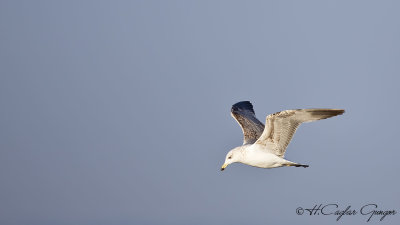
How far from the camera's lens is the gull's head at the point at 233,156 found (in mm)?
25148

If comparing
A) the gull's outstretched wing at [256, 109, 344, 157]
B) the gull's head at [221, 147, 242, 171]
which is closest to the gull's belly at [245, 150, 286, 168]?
the gull's outstretched wing at [256, 109, 344, 157]

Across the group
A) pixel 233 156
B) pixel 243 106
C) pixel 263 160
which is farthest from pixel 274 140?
pixel 243 106

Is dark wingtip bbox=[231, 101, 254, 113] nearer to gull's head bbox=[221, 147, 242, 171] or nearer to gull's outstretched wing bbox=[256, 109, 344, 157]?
gull's head bbox=[221, 147, 242, 171]

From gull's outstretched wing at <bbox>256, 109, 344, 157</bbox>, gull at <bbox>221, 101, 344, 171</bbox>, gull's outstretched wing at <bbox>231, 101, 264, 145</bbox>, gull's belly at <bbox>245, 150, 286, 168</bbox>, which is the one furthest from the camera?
gull's outstretched wing at <bbox>231, 101, 264, 145</bbox>

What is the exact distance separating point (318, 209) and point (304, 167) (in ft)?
12.8

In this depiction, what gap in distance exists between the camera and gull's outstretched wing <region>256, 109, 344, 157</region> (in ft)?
70.9

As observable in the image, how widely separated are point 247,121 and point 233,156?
4.21 m

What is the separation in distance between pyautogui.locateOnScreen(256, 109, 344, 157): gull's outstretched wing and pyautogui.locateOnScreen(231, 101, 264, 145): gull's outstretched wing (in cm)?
254

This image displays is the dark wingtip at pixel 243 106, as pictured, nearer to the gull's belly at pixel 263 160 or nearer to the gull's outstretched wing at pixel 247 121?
the gull's outstretched wing at pixel 247 121

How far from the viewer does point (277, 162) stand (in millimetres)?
24594

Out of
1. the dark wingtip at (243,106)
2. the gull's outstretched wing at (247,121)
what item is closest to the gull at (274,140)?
the gull's outstretched wing at (247,121)

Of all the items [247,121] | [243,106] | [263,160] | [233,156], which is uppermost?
[243,106]

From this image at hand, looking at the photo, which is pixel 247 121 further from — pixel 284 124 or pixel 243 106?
pixel 284 124

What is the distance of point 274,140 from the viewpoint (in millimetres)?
23859
